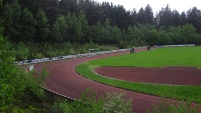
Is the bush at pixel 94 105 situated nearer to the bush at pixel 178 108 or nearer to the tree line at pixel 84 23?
the bush at pixel 178 108

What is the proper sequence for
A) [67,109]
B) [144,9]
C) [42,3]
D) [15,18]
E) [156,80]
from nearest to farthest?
[67,109] < [156,80] < [15,18] < [42,3] < [144,9]

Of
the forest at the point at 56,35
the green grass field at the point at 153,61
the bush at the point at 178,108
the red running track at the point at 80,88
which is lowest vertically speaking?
the red running track at the point at 80,88

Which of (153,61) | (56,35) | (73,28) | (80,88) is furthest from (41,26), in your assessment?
(80,88)

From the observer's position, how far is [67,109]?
9.90m

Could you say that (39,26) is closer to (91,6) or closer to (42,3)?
(42,3)

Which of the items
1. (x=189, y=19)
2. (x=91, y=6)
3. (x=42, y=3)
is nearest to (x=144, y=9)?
(x=189, y=19)

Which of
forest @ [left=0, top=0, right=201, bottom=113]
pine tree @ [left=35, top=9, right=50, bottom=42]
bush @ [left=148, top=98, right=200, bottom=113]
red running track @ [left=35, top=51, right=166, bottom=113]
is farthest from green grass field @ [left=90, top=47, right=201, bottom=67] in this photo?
bush @ [left=148, top=98, right=200, bottom=113]

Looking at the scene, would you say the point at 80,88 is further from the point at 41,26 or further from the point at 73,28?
the point at 73,28

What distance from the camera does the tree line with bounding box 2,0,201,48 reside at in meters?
58.1

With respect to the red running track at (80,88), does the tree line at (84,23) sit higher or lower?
higher

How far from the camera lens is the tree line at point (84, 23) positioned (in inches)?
2286

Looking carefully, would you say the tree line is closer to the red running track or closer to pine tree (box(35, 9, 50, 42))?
pine tree (box(35, 9, 50, 42))

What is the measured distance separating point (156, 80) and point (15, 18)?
39646 mm

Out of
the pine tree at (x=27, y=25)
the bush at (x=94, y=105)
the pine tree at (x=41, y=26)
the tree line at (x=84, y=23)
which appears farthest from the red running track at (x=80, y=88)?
the pine tree at (x=41, y=26)
